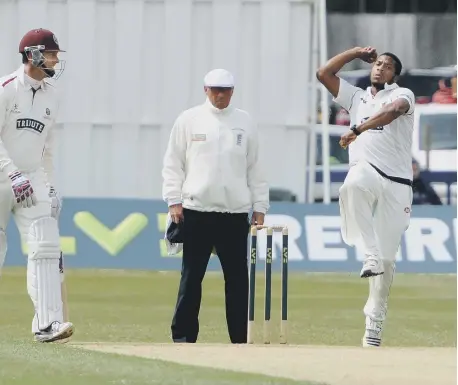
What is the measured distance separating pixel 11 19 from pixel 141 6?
1.53m

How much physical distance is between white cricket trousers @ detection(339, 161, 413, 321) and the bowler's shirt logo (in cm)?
217

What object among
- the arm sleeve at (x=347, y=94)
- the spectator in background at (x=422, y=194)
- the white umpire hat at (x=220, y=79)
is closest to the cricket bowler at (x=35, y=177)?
the white umpire hat at (x=220, y=79)

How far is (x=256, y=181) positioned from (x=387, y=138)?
2.87 ft

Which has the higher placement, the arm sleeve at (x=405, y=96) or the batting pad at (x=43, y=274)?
the arm sleeve at (x=405, y=96)

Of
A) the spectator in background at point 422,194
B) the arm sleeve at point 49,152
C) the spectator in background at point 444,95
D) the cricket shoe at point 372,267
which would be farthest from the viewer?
the spectator in background at point 444,95

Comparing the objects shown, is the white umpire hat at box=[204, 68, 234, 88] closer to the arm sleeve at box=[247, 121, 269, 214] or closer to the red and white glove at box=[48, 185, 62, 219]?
the arm sleeve at box=[247, 121, 269, 214]

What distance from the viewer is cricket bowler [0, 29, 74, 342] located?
33.9 ft

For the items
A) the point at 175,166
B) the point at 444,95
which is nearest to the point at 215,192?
the point at 175,166

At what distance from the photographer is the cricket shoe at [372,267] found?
37.0 ft

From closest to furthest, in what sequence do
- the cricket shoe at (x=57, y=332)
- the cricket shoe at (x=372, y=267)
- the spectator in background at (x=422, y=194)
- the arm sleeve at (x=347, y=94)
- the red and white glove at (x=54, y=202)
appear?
the cricket shoe at (x=57, y=332), the red and white glove at (x=54, y=202), the cricket shoe at (x=372, y=267), the arm sleeve at (x=347, y=94), the spectator in background at (x=422, y=194)

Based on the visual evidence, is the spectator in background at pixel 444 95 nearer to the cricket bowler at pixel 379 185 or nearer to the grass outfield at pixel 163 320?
the grass outfield at pixel 163 320

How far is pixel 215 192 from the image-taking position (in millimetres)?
11281

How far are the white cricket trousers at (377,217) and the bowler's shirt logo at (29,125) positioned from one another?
2.17 metres

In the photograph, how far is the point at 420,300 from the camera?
16.5m
